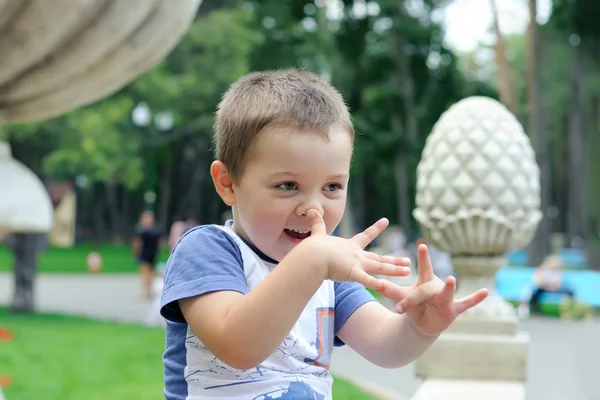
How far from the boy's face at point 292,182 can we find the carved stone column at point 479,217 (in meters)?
2.08

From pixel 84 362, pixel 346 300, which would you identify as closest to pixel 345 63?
pixel 84 362

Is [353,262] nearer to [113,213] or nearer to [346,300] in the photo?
[346,300]

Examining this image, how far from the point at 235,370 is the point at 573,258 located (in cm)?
2587

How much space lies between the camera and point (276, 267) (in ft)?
5.40

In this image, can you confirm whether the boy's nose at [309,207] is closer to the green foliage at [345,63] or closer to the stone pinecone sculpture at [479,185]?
the stone pinecone sculpture at [479,185]

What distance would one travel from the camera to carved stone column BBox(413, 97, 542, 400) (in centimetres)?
375

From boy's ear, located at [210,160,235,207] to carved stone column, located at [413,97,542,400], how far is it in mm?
2055

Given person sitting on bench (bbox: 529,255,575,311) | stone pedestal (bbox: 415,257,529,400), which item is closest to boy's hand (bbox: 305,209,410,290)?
stone pedestal (bbox: 415,257,529,400)

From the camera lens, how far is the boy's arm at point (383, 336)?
1.93 m

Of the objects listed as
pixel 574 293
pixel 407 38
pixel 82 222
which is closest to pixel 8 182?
pixel 574 293

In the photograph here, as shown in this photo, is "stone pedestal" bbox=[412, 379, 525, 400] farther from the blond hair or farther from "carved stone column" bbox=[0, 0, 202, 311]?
the blond hair

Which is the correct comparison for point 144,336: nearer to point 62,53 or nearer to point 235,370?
point 62,53

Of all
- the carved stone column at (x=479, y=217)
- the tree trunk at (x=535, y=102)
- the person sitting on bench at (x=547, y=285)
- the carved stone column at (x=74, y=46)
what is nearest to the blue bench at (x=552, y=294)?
the person sitting on bench at (x=547, y=285)

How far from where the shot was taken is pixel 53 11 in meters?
2.47
